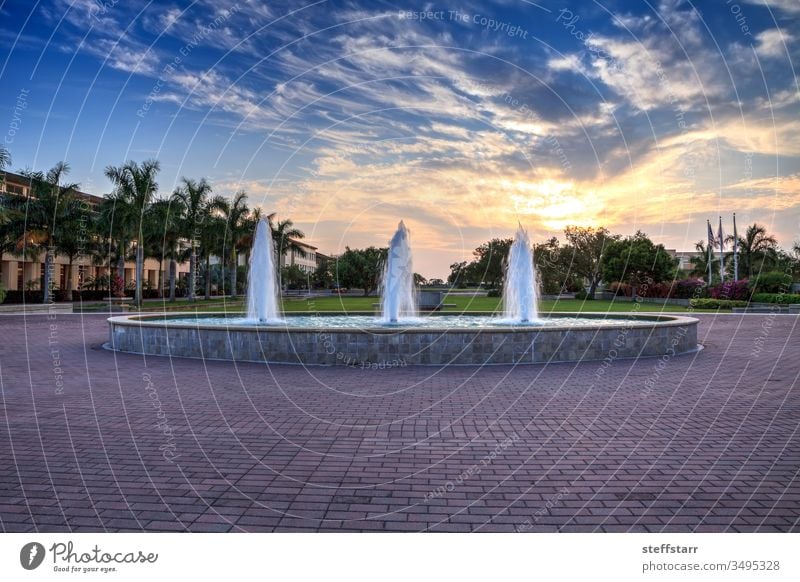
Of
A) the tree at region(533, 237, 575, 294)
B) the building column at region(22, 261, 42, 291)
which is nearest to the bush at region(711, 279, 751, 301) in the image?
the tree at region(533, 237, 575, 294)

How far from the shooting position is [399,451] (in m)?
6.33

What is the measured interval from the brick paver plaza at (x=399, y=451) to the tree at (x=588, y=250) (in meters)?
63.9

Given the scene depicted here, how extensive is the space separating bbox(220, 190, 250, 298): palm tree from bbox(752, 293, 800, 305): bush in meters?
51.3

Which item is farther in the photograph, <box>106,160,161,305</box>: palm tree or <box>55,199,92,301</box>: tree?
<box>55,199,92,301</box>: tree

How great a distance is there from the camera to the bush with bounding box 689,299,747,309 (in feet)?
140

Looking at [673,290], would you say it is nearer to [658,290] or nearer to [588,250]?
[658,290]

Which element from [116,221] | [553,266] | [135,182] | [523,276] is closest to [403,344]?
[523,276]

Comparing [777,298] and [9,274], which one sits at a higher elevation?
[9,274]

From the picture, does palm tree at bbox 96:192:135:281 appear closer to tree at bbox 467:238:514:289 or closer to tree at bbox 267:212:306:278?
tree at bbox 267:212:306:278

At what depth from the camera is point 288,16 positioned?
13328 mm

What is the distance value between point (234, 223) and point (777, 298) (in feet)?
183

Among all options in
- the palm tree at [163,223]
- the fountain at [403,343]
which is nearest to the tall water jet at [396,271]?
the fountain at [403,343]

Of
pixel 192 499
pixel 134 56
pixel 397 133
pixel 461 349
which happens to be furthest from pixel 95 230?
pixel 192 499

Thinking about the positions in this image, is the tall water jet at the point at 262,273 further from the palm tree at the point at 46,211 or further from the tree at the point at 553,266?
the tree at the point at 553,266
